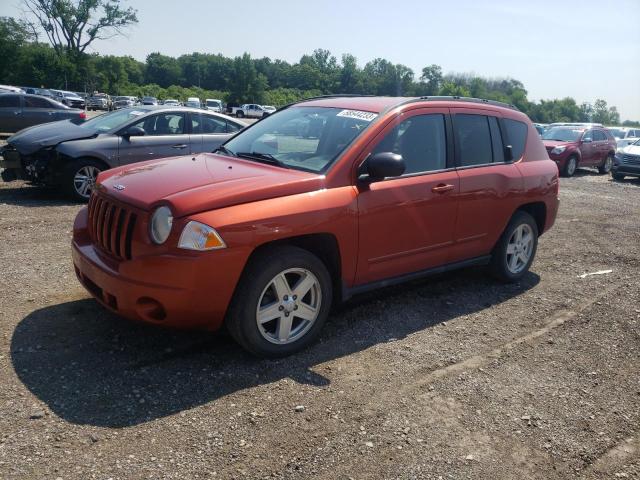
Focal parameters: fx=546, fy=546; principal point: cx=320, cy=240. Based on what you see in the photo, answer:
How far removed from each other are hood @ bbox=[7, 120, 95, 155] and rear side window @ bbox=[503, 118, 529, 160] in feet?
20.9

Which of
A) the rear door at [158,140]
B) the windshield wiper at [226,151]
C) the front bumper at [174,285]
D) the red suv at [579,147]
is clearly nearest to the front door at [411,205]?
the front bumper at [174,285]

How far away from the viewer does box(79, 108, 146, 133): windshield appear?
350 inches

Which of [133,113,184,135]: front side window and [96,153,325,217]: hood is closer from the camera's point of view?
[96,153,325,217]: hood

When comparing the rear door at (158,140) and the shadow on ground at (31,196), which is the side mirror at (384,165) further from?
the shadow on ground at (31,196)

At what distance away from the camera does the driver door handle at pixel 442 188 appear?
15.0 feet

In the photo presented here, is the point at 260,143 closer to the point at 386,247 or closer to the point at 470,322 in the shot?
the point at 386,247

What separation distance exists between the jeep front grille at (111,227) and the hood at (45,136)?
207 inches

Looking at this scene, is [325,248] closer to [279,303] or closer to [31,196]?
[279,303]

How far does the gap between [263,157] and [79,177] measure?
5159 mm

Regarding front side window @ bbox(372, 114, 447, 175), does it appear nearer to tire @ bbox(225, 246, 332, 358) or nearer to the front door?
the front door

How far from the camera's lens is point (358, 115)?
4465 millimetres

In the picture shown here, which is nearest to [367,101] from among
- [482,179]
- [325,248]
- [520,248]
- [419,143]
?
[419,143]

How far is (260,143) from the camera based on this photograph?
471 centimetres

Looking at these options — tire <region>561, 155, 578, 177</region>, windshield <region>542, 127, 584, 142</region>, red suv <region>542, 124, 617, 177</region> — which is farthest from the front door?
windshield <region>542, 127, 584, 142</region>
